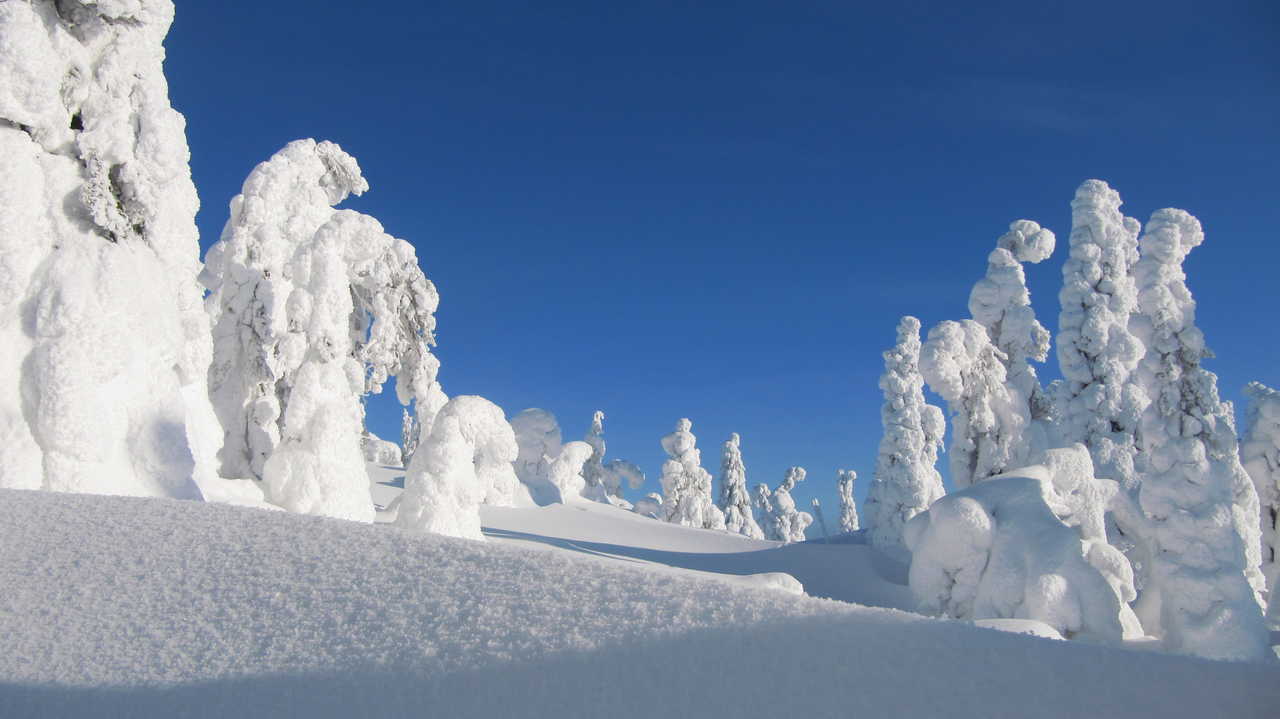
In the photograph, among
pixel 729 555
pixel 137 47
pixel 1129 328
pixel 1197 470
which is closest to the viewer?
pixel 137 47

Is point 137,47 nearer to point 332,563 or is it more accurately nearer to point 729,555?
point 332,563

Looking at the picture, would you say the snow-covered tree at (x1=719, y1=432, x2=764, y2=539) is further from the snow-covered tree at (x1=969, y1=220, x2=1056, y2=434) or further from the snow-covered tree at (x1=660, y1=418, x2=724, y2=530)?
the snow-covered tree at (x1=969, y1=220, x2=1056, y2=434)

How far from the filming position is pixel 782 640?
10.4 ft

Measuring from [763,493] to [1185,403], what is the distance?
4104 cm

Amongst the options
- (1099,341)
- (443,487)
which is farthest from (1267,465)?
(443,487)

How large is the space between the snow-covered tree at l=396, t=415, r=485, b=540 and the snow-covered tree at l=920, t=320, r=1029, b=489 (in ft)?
43.1

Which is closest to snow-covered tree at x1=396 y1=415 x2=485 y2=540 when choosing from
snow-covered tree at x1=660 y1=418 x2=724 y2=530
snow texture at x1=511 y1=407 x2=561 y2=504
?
snow texture at x1=511 y1=407 x2=561 y2=504

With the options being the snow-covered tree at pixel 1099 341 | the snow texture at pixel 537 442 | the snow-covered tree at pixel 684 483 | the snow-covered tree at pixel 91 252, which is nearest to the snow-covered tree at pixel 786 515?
the snow-covered tree at pixel 684 483

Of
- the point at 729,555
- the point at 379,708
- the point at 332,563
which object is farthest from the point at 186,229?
the point at 729,555

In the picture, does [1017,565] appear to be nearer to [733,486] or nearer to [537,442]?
[537,442]

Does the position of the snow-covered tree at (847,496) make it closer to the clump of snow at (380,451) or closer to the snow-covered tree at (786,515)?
the snow-covered tree at (786,515)

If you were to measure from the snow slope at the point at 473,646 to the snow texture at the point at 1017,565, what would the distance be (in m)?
8.76

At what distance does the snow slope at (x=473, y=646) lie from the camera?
2.96 m

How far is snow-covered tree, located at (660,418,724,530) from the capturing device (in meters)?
43.2
